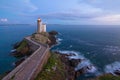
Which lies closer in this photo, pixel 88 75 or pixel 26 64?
pixel 26 64

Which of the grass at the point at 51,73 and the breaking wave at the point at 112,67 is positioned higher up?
the grass at the point at 51,73

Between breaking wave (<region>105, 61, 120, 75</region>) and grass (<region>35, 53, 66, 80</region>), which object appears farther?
breaking wave (<region>105, 61, 120, 75</region>)

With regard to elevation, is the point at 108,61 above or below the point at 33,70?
below

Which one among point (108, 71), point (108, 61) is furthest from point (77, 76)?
point (108, 61)

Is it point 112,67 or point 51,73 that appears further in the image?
point 112,67

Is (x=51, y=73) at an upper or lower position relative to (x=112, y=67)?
upper

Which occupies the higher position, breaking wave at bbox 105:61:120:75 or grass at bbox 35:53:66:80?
grass at bbox 35:53:66:80

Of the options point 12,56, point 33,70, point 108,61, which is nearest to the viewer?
point 33,70

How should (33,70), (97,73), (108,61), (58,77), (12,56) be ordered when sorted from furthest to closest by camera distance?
(12,56) < (108,61) < (97,73) < (58,77) < (33,70)

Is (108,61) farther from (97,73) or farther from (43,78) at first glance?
(43,78)

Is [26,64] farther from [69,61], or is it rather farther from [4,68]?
[69,61]

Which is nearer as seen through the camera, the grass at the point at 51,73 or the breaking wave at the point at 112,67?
the grass at the point at 51,73
